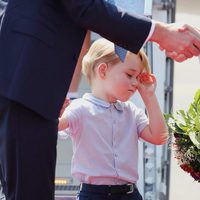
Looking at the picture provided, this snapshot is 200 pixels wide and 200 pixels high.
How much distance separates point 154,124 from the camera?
2.35 m

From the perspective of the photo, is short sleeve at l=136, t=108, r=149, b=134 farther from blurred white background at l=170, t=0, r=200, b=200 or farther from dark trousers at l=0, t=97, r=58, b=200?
blurred white background at l=170, t=0, r=200, b=200

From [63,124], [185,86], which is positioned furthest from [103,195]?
[185,86]

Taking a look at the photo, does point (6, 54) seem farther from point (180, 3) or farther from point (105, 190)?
point (180, 3)

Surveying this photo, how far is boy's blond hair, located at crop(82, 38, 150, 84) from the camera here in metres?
2.36

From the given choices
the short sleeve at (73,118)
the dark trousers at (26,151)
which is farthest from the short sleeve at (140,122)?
the dark trousers at (26,151)

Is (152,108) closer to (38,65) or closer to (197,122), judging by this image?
(197,122)

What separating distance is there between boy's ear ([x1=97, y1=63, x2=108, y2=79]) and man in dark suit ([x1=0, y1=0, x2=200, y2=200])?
1.61 feet

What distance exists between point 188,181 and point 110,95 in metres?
1.07

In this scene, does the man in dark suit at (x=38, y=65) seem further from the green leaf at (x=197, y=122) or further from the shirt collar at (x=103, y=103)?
the shirt collar at (x=103, y=103)

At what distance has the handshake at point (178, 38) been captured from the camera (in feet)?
6.21

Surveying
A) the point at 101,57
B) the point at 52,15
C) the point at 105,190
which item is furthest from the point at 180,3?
the point at 52,15

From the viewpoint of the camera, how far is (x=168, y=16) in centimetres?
340

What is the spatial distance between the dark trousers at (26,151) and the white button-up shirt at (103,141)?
43cm

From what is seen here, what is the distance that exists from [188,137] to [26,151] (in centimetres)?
54
